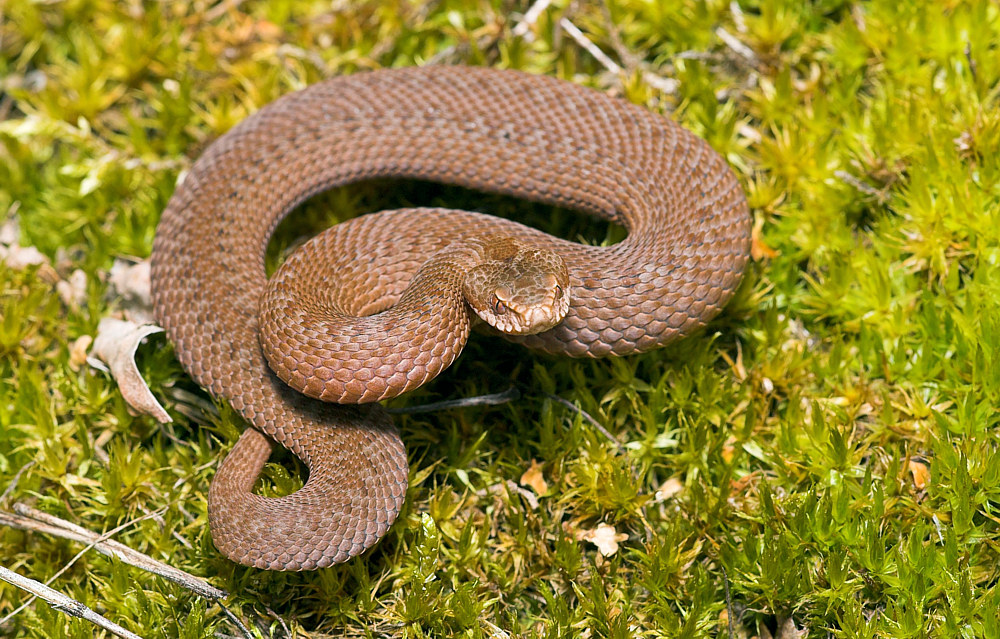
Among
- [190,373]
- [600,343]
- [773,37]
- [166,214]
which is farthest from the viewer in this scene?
[773,37]

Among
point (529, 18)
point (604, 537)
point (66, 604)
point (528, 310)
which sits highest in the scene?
point (529, 18)

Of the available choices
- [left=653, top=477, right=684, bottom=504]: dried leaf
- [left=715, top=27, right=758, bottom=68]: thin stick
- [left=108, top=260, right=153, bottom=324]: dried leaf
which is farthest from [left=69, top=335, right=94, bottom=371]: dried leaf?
[left=715, top=27, right=758, bottom=68]: thin stick

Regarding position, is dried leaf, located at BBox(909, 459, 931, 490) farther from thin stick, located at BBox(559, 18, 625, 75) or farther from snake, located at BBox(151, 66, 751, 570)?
thin stick, located at BBox(559, 18, 625, 75)

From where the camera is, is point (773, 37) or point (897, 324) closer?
point (897, 324)

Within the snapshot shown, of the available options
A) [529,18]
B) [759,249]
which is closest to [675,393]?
[759,249]

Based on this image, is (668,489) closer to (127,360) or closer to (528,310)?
(528,310)

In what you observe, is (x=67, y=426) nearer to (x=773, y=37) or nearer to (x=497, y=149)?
(x=497, y=149)

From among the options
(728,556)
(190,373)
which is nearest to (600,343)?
A: (728,556)
